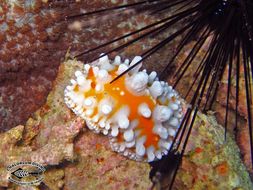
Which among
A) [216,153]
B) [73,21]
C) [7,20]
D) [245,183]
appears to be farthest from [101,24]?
[245,183]

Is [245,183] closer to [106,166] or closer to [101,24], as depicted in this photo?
[106,166]

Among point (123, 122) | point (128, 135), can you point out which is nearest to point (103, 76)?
point (123, 122)

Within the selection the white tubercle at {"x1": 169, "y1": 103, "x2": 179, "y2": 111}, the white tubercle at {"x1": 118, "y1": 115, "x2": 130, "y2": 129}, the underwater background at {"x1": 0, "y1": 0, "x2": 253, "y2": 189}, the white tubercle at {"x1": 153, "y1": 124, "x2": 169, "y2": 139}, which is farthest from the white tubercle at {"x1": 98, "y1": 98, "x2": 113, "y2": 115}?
the white tubercle at {"x1": 169, "y1": 103, "x2": 179, "y2": 111}

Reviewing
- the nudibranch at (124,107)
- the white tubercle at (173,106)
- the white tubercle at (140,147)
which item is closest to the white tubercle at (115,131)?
the nudibranch at (124,107)

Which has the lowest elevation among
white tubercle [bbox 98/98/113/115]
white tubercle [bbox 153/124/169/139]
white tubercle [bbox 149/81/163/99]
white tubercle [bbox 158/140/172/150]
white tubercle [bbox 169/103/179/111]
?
white tubercle [bbox 158/140/172/150]

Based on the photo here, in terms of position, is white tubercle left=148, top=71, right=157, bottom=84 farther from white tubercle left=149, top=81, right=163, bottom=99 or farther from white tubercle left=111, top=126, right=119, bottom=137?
white tubercle left=111, top=126, right=119, bottom=137

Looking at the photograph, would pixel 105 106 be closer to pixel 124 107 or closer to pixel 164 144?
pixel 124 107
